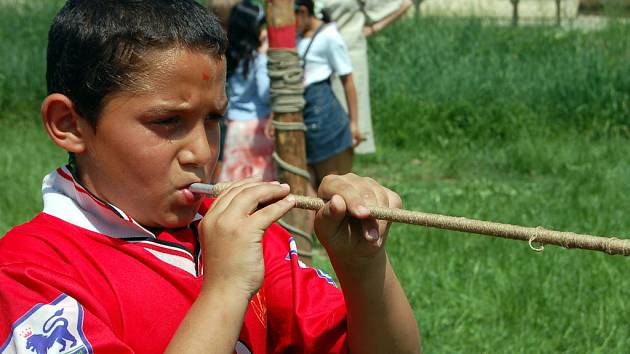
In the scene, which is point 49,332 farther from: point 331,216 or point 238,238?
point 331,216

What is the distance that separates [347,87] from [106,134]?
13.0 ft

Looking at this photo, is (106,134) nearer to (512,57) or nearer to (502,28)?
(512,57)

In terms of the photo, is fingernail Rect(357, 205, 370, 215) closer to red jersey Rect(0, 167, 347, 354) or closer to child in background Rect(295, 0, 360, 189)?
red jersey Rect(0, 167, 347, 354)

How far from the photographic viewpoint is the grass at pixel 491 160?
4.17m

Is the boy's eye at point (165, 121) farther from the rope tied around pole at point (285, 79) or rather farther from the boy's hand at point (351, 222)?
the rope tied around pole at point (285, 79)

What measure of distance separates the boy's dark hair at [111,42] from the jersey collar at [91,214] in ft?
0.43

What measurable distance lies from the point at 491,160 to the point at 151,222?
5825mm

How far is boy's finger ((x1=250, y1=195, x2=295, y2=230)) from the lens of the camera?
1645 mm

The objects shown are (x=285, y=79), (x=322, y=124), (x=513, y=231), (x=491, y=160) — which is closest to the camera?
(x=513, y=231)

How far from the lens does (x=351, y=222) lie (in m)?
1.76

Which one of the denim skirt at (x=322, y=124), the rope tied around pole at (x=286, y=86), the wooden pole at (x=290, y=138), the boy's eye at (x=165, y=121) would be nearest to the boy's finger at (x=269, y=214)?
the boy's eye at (x=165, y=121)

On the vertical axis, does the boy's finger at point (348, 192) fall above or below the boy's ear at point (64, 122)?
below

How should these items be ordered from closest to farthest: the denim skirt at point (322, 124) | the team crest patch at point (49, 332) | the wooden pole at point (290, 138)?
1. the team crest patch at point (49, 332)
2. the wooden pole at point (290, 138)
3. the denim skirt at point (322, 124)

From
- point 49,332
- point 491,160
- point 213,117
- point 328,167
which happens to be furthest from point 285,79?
point 491,160
